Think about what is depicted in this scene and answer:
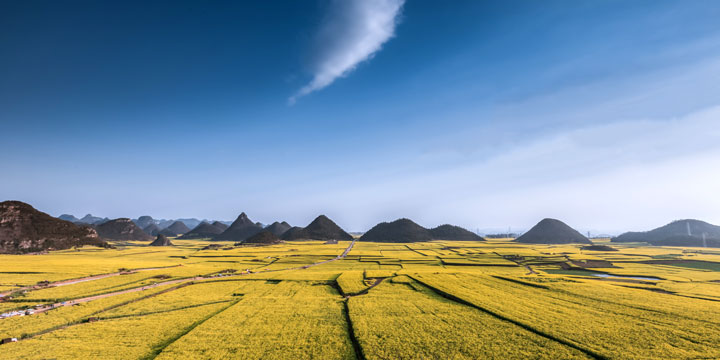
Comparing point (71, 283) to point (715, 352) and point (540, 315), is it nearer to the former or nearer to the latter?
point (540, 315)

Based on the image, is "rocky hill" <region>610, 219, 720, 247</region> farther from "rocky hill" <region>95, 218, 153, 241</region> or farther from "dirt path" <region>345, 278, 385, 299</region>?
"rocky hill" <region>95, 218, 153, 241</region>

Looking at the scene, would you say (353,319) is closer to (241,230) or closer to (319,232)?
(319,232)

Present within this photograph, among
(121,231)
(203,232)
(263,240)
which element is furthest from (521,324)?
(203,232)

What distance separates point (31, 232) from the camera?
79562mm

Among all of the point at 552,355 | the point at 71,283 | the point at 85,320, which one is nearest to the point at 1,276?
the point at 71,283

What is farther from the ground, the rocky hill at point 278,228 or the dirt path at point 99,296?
the rocky hill at point 278,228

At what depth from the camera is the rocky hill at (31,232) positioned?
75031 millimetres

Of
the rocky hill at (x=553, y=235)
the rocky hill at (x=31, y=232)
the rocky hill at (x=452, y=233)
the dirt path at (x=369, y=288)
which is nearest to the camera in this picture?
the dirt path at (x=369, y=288)

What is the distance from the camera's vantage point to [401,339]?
17266 mm

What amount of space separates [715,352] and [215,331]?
29452 mm

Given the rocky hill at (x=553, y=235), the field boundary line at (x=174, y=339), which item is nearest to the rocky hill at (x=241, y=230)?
the field boundary line at (x=174, y=339)

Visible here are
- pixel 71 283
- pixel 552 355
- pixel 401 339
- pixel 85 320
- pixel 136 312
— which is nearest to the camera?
pixel 552 355

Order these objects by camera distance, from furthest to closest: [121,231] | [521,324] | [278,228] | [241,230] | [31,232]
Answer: [278,228], [241,230], [121,231], [31,232], [521,324]

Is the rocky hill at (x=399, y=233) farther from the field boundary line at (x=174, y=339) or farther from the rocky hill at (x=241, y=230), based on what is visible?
the field boundary line at (x=174, y=339)
